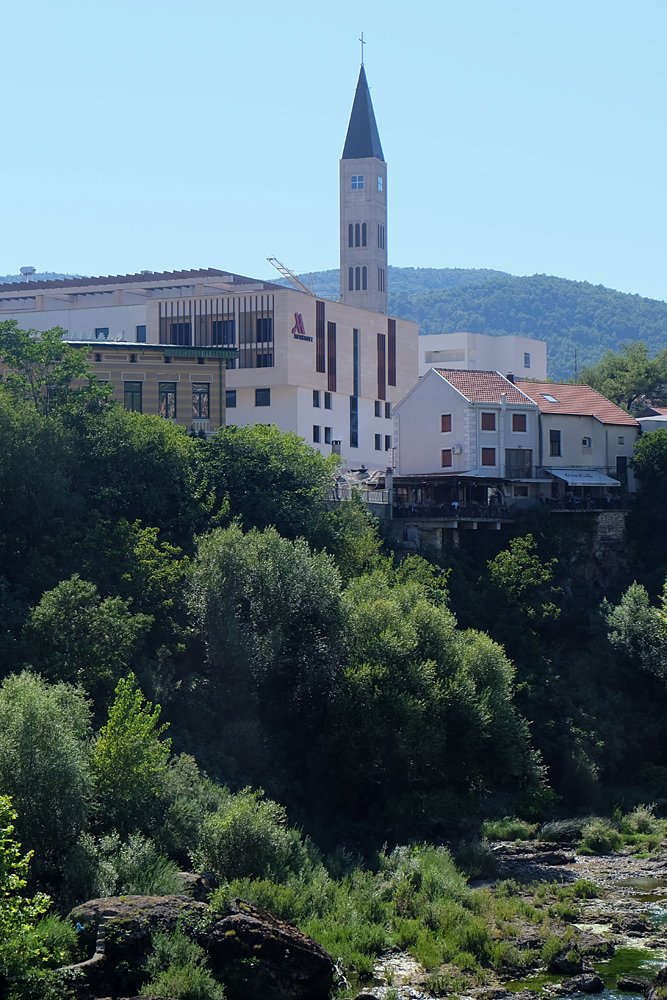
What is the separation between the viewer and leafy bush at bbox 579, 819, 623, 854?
5259 centimetres

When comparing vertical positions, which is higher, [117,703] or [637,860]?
[117,703]

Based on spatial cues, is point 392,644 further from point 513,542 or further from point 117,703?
point 513,542

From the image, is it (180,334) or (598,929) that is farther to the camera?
(180,334)

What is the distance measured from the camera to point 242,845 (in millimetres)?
41250

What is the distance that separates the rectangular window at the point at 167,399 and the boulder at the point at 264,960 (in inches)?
1749

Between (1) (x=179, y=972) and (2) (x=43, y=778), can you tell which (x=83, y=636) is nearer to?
(2) (x=43, y=778)

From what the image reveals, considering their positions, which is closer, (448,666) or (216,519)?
(448,666)

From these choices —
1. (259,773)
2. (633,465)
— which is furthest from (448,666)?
(633,465)

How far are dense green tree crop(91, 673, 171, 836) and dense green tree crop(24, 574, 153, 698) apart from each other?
4.89m

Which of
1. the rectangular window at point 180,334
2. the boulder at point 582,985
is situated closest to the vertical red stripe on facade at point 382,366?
the rectangular window at point 180,334

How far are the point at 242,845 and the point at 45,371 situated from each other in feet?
107

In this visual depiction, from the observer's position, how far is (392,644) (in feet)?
171

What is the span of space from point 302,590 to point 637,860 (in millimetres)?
14626

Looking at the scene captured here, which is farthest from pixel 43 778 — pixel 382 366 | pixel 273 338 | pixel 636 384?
pixel 382 366
